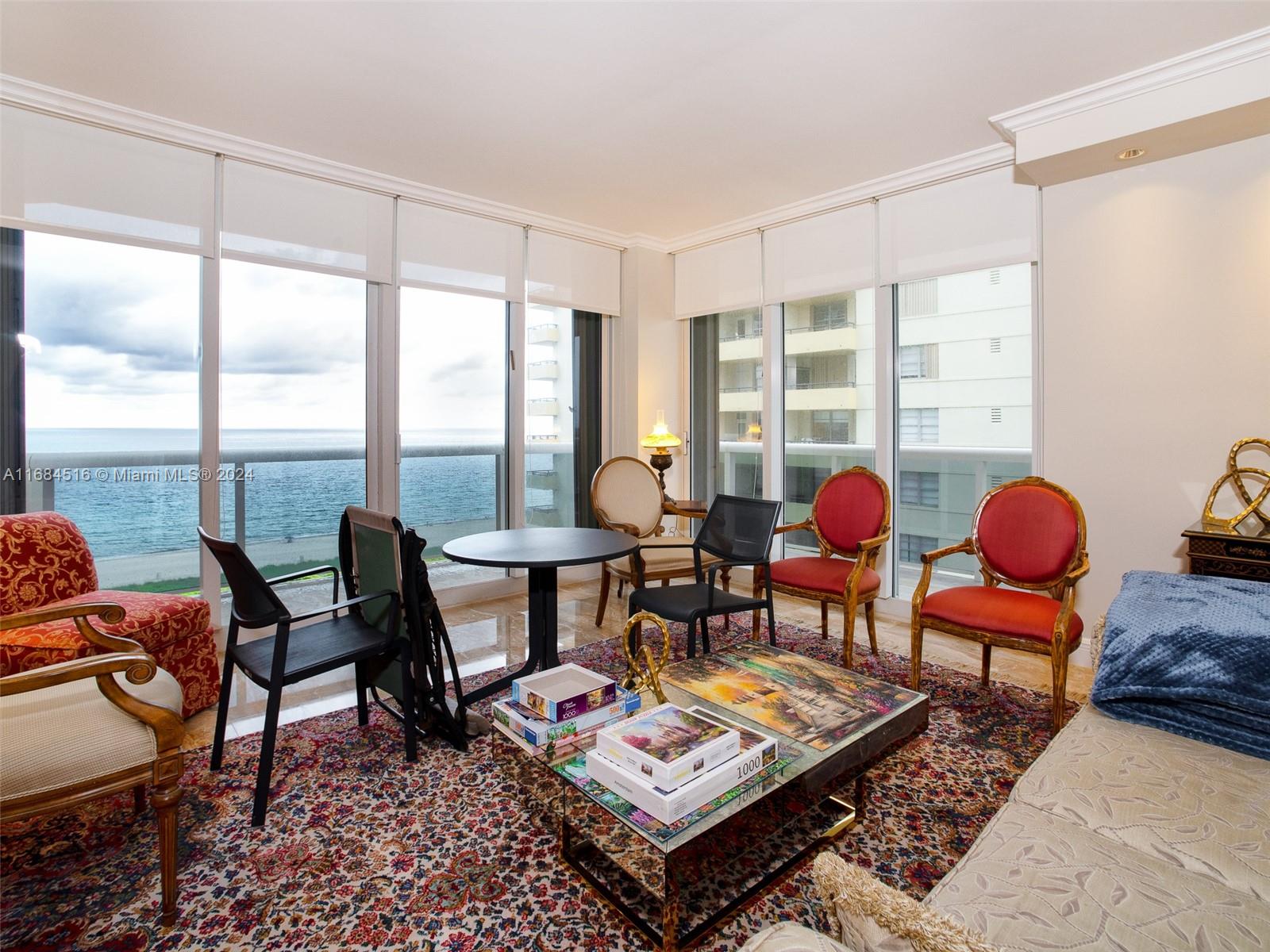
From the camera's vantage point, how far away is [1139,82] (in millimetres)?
2867

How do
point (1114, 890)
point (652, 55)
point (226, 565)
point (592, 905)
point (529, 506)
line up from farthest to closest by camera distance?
point (529, 506) < point (652, 55) < point (226, 565) < point (592, 905) < point (1114, 890)

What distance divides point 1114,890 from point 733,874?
91 cm

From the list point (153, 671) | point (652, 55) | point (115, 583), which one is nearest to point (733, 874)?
point (153, 671)

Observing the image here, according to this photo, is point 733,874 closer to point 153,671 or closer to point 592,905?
point 592,905

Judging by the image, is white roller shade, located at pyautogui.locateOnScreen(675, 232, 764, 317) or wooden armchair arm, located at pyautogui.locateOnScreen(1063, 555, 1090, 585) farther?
white roller shade, located at pyautogui.locateOnScreen(675, 232, 764, 317)

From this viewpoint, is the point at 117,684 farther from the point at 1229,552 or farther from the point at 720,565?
the point at 1229,552

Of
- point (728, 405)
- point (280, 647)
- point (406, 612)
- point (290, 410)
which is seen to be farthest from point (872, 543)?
point (290, 410)

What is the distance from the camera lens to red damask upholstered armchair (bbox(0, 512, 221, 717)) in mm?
2283

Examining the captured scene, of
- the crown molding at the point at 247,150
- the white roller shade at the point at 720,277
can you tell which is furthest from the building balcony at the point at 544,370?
the white roller shade at the point at 720,277

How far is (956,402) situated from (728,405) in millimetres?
1802

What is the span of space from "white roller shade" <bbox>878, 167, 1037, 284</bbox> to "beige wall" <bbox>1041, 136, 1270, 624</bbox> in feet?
0.51

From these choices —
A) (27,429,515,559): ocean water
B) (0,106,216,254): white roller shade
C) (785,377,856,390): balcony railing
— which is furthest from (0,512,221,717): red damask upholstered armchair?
(785,377,856,390): balcony railing

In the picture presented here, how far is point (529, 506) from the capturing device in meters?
4.98

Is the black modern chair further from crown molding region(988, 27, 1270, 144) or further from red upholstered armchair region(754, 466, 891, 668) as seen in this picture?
crown molding region(988, 27, 1270, 144)
